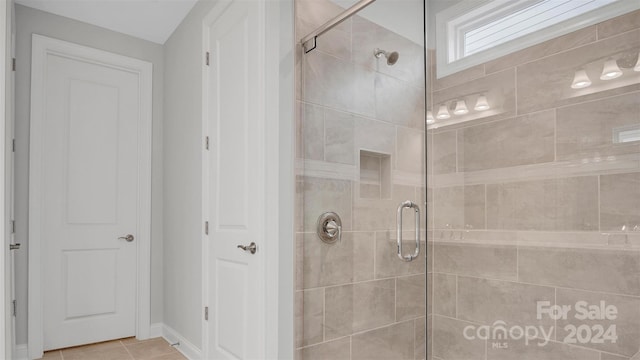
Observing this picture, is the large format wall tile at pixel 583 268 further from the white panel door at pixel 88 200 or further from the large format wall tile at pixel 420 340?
the white panel door at pixel 88 200

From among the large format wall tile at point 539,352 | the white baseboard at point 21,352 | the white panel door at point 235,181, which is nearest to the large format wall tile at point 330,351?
the white panel door at point 235,181

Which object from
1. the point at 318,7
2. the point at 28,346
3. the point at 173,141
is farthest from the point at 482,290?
the point at 28,346

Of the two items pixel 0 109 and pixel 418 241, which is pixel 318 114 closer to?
pixel 418 241

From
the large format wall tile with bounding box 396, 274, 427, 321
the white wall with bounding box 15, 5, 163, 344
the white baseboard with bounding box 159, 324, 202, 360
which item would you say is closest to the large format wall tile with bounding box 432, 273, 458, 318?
the large format wall tile with bounding box 396, 274, 427, 321

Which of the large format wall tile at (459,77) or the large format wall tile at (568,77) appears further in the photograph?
the large format wall tile at (459,77)

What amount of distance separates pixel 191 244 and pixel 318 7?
74.3 inches

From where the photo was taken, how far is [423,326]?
5.79 feet

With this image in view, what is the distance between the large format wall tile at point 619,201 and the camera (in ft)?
4.79

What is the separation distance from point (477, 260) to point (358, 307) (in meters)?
0.62

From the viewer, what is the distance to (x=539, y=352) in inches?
68.9

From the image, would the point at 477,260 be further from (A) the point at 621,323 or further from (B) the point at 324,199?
(B) the point at 324,199

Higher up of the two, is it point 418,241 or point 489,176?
point 489,176

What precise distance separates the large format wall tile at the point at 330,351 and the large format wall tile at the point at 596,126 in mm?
1257

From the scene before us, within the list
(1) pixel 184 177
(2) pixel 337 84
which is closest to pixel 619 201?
(2) pixel 337 84
